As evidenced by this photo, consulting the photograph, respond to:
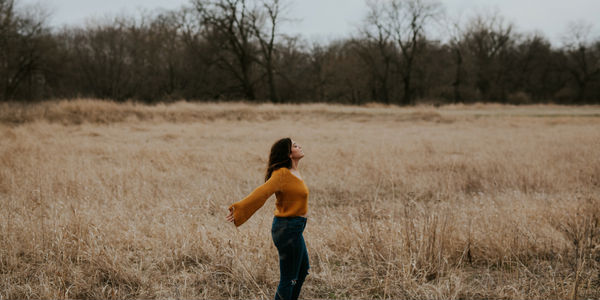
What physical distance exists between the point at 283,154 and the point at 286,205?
0.33 meters

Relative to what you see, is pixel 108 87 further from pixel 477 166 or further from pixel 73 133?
pixel 477 166

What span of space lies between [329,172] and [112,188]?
4.39 metres

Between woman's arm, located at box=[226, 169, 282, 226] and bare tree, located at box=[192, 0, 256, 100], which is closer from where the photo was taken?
woman's arm, located at box=[226, 169, 282, 226]

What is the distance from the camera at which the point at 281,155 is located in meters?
2.38

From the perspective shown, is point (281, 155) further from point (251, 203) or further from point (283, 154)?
point (251, 203)

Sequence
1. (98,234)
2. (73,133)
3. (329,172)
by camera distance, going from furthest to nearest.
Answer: (73,133) → (329,172) → (98,234)

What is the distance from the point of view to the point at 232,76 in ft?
117

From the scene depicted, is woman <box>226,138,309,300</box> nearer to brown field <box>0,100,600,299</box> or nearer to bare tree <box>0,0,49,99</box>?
brown field <box>0,100,600,299</box>

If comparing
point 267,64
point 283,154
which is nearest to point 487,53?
point 267,64

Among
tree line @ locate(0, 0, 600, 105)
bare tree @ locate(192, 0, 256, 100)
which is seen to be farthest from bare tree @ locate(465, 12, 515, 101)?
bare tree @ locate(192, 0, 256, 100)

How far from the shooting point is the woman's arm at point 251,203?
7.21ft

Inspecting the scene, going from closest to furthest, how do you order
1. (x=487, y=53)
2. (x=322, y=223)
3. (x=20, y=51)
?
(x=322, y=223), (x=20, y=51), (x=487, y=53)

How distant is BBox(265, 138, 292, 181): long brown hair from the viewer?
238cm

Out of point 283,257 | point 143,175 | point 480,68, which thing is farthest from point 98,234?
point 480,68
